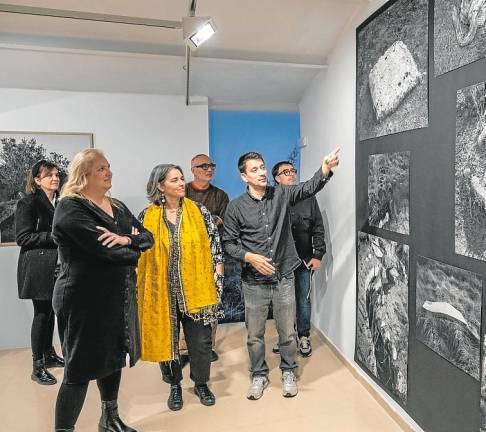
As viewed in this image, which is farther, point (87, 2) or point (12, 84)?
point (12, 84)

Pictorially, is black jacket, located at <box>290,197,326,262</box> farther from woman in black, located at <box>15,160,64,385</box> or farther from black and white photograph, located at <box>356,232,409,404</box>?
woman in black, located at <box>15,160,64,385</box>

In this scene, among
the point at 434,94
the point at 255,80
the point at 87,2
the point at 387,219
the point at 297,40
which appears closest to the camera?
the point at 434,94

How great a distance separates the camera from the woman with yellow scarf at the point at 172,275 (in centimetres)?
223

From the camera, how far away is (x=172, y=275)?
224 cm

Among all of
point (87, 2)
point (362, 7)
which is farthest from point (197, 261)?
point (362, 7)

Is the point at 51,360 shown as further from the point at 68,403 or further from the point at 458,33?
the point at 458,33

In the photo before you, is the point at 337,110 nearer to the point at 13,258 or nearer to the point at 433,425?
the point at 433,425

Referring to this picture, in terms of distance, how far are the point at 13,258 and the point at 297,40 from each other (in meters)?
2.79

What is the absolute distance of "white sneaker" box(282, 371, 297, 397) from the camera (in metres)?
2.45

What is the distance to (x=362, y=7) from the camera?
7.95ft

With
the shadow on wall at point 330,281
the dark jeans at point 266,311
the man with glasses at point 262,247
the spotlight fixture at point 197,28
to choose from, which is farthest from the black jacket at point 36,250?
the shadow on wall at point 330,281

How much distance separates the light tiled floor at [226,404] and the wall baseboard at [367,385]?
28 mm

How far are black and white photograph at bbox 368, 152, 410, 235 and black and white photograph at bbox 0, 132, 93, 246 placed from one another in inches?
94.9

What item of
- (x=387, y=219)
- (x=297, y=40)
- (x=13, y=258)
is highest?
(x=297, y=40)
